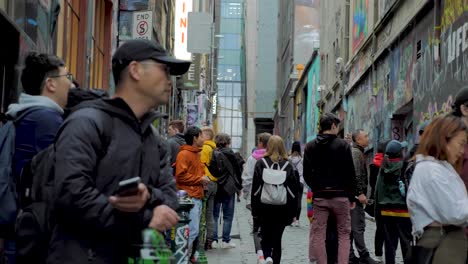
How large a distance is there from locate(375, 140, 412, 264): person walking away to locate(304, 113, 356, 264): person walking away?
78cm

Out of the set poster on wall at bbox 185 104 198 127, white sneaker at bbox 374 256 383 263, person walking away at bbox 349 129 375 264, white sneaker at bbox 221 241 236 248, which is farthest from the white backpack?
poster on wall at bbox 185 104 198 127

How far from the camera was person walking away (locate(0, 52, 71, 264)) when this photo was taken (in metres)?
4.18

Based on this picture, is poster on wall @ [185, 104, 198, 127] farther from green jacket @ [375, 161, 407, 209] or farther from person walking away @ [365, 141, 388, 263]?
green jacket @ [375, 161, 407, 209]

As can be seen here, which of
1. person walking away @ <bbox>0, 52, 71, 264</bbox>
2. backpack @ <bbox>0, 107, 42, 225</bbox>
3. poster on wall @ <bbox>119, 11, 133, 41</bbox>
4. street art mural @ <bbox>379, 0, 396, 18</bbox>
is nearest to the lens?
person walking away @ <bbox>0, 52, 71, 264</bbox>

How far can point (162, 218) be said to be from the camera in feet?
10.3

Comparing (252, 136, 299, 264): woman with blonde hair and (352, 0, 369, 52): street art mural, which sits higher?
(352, 0, 369, 52): street art mural

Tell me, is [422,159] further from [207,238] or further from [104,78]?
[104,78]

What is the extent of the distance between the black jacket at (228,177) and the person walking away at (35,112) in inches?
325

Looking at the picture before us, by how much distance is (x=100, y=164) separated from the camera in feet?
10.3

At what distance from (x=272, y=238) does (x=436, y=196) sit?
4662mm

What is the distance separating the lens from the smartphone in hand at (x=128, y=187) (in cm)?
288

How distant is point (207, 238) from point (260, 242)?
3000 mm

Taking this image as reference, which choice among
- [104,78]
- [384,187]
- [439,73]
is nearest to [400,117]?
[439,73]

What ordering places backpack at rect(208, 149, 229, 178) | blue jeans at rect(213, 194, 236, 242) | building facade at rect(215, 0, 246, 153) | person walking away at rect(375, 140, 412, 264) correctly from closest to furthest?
person walking away at rect(375, 140, 412, 264) → backpack at rect(208, 149, 229, 178) → blue jeans at rect(213, 194, 236, 242) → building facade at rect(215, 0, 246, 153)
